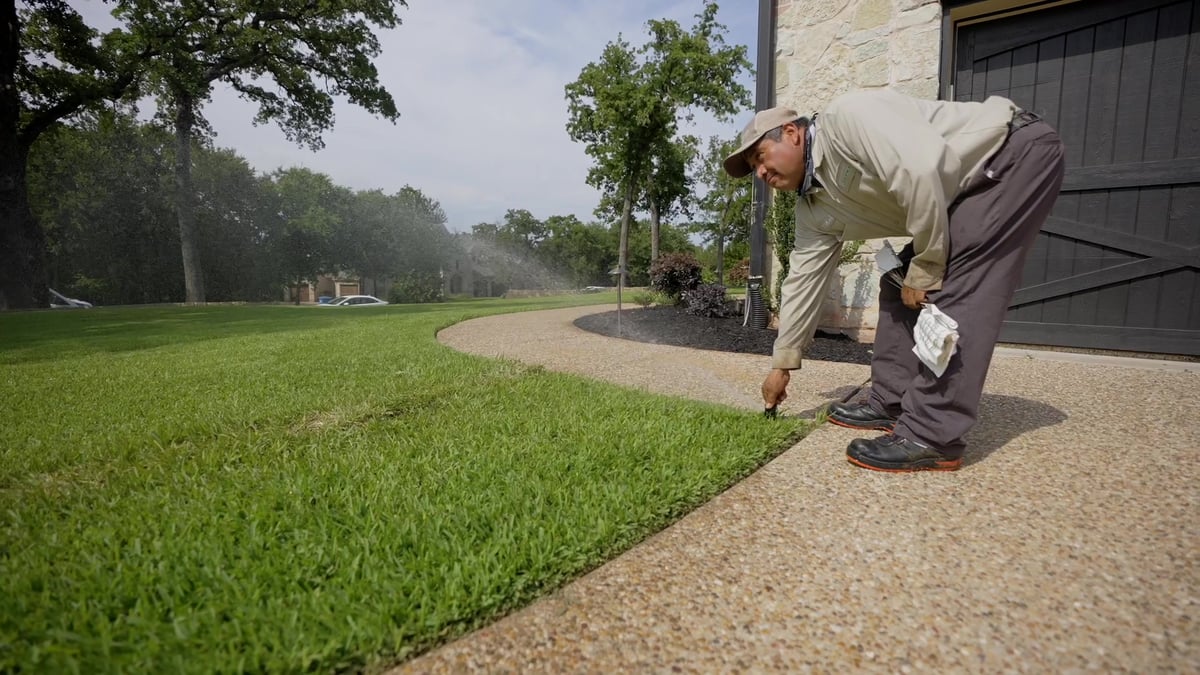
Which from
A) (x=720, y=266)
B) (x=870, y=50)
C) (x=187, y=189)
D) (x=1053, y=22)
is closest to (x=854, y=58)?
(x=870, y=50)

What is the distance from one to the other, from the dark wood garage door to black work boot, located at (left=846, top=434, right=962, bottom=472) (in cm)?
346

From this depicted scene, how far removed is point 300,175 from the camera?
41781 mm

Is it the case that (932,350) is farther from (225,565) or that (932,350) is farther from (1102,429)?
(225,565)

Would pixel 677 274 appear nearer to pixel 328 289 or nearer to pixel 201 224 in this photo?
pixel 201 224

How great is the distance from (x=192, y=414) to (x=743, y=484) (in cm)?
261

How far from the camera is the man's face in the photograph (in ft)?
6.40

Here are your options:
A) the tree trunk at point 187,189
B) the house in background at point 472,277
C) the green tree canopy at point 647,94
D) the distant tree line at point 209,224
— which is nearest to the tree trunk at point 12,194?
the distant tree line at point 209,224

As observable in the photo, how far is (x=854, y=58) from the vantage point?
476 cm

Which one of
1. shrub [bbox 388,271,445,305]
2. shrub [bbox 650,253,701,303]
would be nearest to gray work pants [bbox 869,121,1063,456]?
shrub [bbox 650,253,701,303]

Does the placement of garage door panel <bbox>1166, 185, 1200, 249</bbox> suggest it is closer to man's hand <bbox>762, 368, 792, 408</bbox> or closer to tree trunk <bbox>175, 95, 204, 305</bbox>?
man's hand <bbox>762, 368, 792, 408</bbox>

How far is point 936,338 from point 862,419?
2.47ft

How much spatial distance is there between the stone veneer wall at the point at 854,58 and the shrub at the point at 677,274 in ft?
8.17

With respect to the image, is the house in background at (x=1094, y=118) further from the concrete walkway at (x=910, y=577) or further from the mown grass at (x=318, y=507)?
the mown grass at (x=318, y=507)

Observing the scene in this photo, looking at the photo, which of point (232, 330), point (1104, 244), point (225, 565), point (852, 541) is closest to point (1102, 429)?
point (852, 541)
